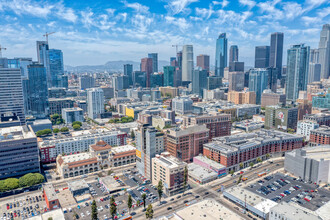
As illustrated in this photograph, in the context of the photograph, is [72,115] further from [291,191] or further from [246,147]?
[291,191]

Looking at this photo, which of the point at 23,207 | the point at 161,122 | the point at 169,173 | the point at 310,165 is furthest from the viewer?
the point at 161,122

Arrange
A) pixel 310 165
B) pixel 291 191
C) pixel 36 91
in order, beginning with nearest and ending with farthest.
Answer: pixel 291 191 < pixel 310 165 < pixel 36 91

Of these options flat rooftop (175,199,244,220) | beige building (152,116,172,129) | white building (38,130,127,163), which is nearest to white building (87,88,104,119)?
beige building (152,116,172,129)

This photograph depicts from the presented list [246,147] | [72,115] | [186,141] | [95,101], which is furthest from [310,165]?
[72,115]

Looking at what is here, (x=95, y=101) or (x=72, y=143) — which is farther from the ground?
(x=95, y=101)

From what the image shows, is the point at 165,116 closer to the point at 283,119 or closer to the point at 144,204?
the point at 283,119

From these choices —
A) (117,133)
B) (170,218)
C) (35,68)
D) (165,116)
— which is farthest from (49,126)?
(170,218)
